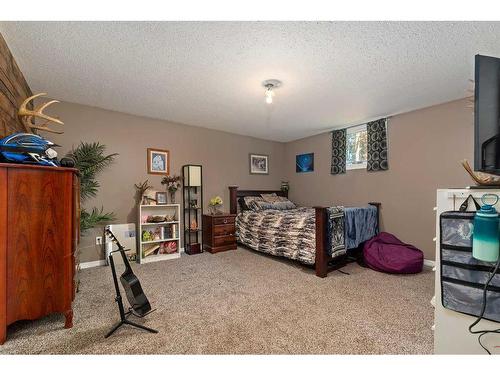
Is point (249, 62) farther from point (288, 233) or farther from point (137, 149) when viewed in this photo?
point (137, 149)

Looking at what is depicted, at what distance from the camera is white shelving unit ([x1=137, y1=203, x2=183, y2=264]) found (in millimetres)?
3438

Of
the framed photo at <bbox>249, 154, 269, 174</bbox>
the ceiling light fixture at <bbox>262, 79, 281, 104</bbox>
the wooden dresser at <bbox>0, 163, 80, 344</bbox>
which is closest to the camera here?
the wooden dresser at <bbox>0, 163, 80, 344</bbox>

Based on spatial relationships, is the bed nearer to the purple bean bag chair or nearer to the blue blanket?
the blue blanket

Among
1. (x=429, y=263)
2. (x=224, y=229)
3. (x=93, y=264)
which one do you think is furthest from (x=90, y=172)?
(x=429, y=263)

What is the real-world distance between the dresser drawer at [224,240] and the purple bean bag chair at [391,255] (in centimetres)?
216

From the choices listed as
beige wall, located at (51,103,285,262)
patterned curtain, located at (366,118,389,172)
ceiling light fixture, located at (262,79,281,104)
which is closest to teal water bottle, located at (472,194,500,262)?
ceiling light fixture, located at (262,79,281,104)

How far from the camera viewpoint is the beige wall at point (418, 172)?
3.00 m

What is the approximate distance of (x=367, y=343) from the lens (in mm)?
1524

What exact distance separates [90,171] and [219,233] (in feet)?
7.08

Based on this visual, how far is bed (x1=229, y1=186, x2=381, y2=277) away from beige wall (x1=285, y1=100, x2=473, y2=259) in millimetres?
290

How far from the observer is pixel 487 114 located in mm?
812

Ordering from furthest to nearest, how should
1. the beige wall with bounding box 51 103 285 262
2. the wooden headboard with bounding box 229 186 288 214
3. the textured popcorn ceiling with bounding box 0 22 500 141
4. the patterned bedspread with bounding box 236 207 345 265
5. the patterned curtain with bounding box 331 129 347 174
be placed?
1. the wooden headboard with bounding box 229 186 288 214
2. the patterned curtain with bounding box 331 129 347 174
3. the beige wall with bounding box 51 103 285 262
4. the patterned bedspread with bounding box 236 207 345 265
5. the textured popcorn ceiling with bounding box 0 22 500 141

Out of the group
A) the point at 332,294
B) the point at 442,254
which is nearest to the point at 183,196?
the point at 332,294

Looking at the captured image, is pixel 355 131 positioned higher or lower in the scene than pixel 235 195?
higher
